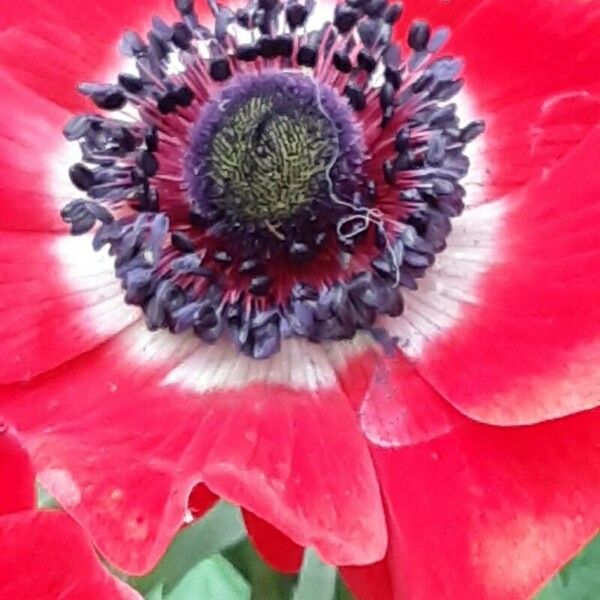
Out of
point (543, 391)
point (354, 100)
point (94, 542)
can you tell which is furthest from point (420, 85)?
point (94, 542)

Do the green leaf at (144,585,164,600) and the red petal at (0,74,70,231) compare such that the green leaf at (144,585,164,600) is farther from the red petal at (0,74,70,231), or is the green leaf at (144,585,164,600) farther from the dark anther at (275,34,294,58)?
the dark anther at (275,34,294,58)

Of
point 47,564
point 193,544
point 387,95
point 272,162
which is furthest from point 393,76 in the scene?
point 47,564

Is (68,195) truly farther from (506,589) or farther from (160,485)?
(506,589)

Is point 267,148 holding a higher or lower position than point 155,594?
higher

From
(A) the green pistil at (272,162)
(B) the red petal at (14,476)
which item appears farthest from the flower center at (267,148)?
(B) the red petal at (14,476)

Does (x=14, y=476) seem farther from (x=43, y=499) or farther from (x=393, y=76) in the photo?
(x=393, y=76)

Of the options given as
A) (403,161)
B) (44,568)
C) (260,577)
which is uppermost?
(403,161)
